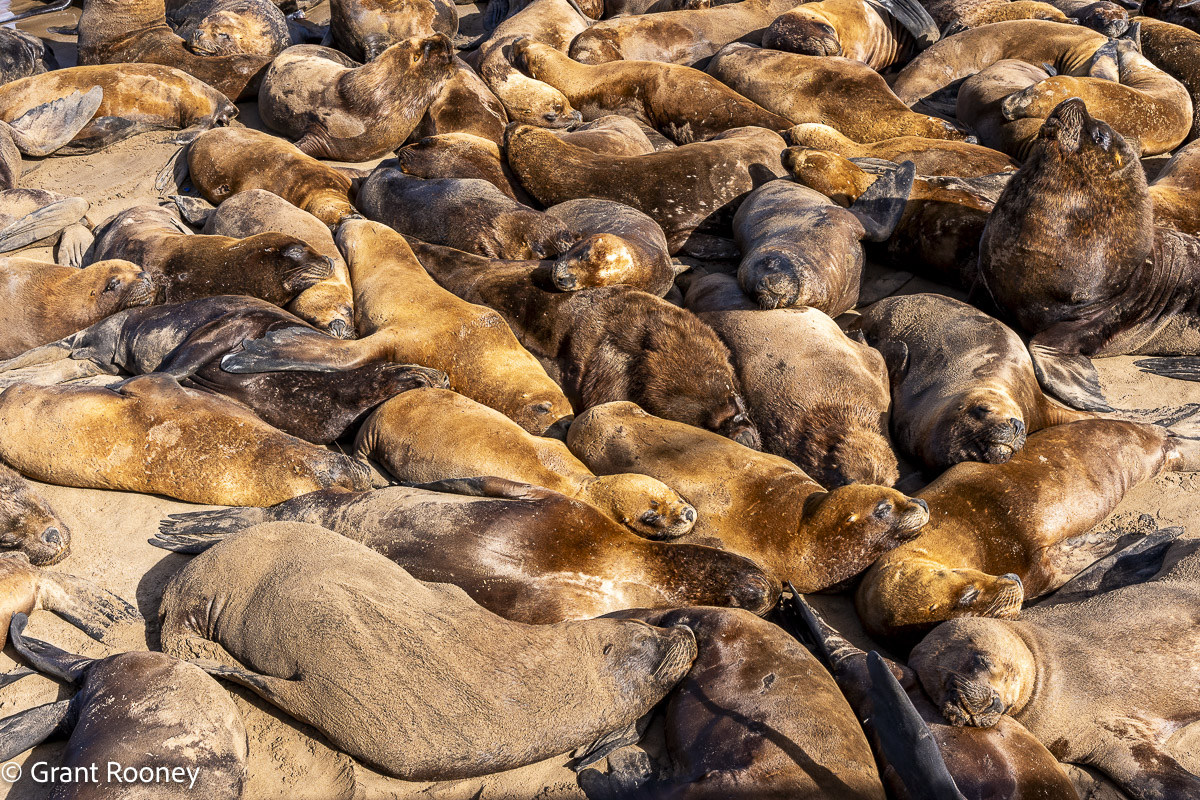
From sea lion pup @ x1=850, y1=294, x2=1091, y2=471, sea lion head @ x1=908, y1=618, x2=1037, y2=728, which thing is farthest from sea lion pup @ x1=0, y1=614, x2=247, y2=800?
sea lion pup @ x1=850, y1=294, x2=1091, y2=471

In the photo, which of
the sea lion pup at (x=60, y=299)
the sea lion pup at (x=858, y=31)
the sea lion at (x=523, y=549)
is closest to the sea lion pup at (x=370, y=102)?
the sea lion pup at (x=60, y=299)

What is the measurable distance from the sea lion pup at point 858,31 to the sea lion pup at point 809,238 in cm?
219

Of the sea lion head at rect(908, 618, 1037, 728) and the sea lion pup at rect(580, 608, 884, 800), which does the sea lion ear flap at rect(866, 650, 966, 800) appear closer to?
the sea lion pup at rect(580, 608, 884, 800)

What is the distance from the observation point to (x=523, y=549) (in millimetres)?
3740

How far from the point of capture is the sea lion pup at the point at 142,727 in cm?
292

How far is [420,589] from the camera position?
11.3 ft

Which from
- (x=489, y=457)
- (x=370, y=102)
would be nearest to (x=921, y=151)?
(x=370, y=102)

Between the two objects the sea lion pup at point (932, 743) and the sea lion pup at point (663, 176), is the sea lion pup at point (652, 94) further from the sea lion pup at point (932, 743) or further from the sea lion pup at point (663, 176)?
the sea lion pup at point (932, 743)

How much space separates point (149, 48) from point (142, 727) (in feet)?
22.9

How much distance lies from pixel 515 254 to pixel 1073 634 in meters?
3.54

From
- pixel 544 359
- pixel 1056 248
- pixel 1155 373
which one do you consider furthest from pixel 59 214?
pixel 1155 373

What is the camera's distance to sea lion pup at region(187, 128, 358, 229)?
6.40 m

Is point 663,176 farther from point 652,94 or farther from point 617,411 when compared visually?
A: point 617,411

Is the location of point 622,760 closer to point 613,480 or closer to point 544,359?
point 613,480
